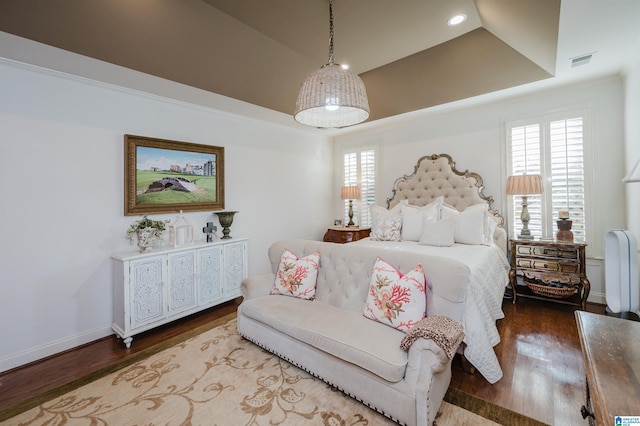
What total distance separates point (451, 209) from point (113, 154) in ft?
13.7

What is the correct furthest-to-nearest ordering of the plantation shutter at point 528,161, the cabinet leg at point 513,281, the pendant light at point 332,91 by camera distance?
the plantation shutter at point 528,161
the cabinet leg at point 513,281
the pendant light at point 332,91

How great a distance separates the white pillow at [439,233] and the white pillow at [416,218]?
0.73ft

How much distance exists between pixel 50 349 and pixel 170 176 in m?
2.03

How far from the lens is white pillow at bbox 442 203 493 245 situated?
3.33m

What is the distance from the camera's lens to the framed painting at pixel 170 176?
3.06 metres

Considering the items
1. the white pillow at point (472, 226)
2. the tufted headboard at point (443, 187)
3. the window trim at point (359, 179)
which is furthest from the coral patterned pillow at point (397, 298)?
the window trim at point (359, 179)

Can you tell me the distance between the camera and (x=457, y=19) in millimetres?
2346

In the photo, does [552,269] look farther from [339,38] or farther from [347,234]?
[339,38]

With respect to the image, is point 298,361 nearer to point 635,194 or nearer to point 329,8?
point 329,8

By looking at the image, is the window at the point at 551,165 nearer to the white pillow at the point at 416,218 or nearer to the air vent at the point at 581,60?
the air vent at the point at 581,60

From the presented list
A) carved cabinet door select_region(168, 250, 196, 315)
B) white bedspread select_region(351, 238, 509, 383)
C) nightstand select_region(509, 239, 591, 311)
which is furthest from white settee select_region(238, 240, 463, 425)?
nightstand select_region(509, 239, 591, 311)

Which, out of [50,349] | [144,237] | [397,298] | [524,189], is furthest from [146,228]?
[524,189]

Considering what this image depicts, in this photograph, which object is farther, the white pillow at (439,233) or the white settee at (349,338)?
the white pillow at (439,233)

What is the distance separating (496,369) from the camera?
6.55 feet
